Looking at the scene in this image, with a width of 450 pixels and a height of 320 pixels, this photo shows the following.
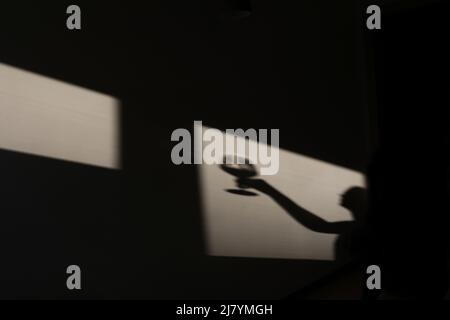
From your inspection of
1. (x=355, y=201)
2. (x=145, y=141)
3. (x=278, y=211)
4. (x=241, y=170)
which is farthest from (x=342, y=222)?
(x=145, y=141)

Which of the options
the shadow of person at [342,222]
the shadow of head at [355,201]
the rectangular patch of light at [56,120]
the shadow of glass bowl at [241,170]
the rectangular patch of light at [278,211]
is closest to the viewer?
the rectangular patch of light at [56,120]

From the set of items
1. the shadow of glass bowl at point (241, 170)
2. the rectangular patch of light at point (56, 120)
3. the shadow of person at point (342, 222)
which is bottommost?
the shadow of person at point (342, 222)

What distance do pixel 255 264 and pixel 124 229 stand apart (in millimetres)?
1036

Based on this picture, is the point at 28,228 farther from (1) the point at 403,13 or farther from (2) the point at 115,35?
(1) the point at 403,13

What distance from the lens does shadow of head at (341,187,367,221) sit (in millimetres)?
3539

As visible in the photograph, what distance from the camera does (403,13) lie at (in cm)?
338

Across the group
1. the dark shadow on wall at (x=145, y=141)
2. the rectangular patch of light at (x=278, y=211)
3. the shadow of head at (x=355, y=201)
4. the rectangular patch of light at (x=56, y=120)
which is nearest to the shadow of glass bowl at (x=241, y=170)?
the rectangular patch of light at (x=278, y=211)

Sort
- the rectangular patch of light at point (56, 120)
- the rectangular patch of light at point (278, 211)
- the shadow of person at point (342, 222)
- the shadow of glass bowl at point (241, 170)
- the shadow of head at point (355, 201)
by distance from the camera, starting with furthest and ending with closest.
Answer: the shadow of head at point (355, 201) < the shadow of person at point (342, 222) < the shadow of glass bowl at point (241, 170) < the rectangular patch of light at point (278, 211) < the rectangular patch of light at point (56, 120)

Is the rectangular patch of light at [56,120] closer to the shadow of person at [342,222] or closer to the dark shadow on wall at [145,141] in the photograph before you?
the dark shadow on wall at [145,141]

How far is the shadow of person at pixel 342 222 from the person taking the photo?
266 cm

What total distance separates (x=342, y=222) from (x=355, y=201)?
395 millimetres

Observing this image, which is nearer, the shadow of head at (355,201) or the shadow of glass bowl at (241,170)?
the shadow of glass bowl at (241,170)

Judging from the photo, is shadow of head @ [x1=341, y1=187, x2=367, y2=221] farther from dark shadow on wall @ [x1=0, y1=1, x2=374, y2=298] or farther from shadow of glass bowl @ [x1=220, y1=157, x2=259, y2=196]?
shadow of glass bowl @ [x1=220, y1=157, x2=259, y2=196]
